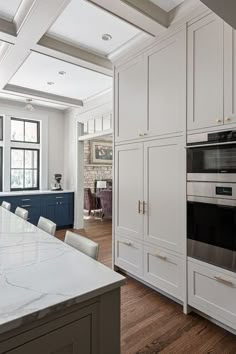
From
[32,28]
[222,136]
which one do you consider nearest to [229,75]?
[222,136]

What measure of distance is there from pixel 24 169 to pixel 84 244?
4.49m

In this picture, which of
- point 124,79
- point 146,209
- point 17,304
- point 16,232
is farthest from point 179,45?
point 17,304

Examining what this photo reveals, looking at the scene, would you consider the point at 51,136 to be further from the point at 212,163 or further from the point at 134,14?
the point at 212,163

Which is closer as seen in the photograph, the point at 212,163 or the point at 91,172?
the point at 212,163

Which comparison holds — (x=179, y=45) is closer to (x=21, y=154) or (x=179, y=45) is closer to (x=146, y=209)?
(x=146, y=209)

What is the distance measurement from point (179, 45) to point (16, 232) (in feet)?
7.26

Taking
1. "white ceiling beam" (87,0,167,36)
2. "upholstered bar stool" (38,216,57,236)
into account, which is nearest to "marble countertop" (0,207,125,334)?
"upholstered bar stool" (38,216,57,236)

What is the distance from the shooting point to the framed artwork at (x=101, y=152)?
8141mm

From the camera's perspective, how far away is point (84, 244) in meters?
1.53

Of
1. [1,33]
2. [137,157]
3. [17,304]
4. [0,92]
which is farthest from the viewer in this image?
[0,92]

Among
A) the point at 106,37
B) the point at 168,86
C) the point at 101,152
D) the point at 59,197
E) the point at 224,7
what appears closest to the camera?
the point at 224,7

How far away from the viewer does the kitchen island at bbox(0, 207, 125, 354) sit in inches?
30.7

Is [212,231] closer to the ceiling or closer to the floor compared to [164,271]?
closer to the ceiling

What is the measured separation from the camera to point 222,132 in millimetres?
1874
